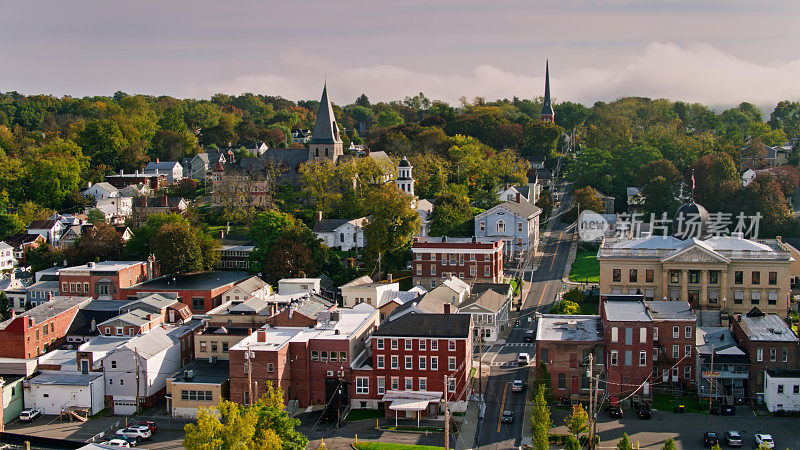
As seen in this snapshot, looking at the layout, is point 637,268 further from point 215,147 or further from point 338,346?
point 215,147

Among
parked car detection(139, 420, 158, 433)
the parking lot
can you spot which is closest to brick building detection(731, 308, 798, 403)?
the parking lot

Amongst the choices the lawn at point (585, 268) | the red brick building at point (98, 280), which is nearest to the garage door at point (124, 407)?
the red brick building at point (98, 280)

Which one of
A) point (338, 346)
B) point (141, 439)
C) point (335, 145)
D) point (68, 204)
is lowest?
point (141, 439)

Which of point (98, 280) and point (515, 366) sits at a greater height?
point (98, 280)

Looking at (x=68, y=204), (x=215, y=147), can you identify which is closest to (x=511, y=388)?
(x=68, y=204)

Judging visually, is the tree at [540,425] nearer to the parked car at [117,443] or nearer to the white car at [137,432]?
the white car at [137,432]

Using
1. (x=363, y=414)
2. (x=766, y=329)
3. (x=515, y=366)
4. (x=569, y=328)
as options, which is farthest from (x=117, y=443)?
(x=766, y=329)

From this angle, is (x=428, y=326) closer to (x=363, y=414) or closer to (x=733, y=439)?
(x=363, y=414)
